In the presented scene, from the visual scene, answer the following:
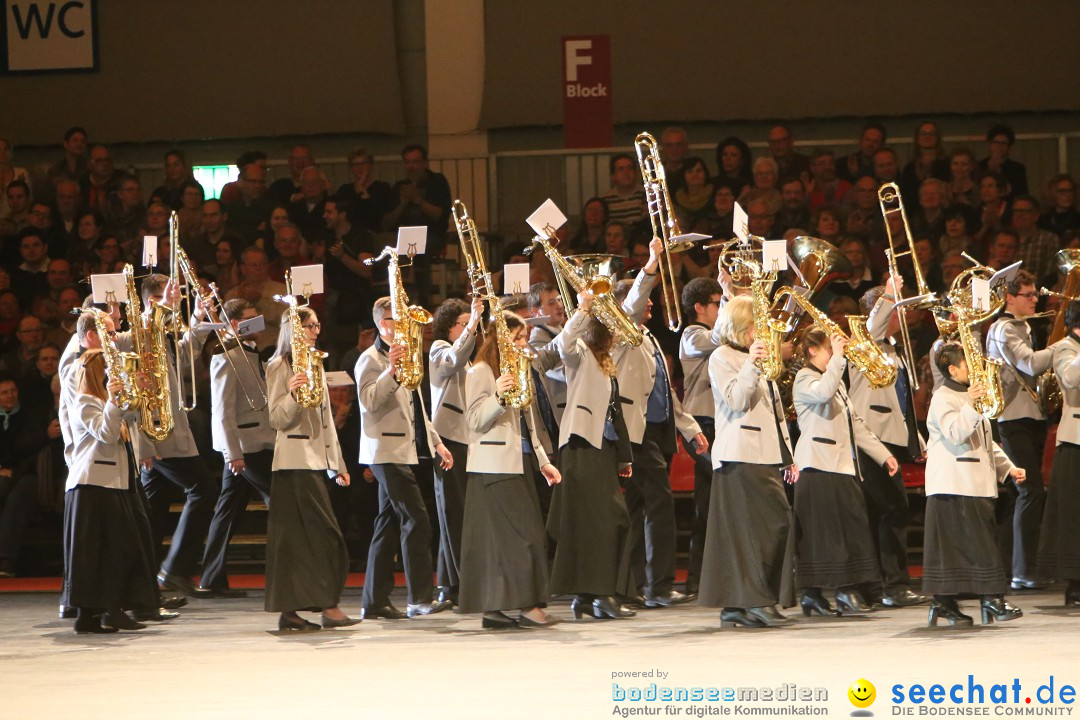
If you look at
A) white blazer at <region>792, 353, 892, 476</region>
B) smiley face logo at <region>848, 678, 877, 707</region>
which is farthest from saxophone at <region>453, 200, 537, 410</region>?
smiley face logo at <region>848, 678, 877, 707</region>

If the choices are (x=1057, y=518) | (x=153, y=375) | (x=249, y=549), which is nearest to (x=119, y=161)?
(x=249, y=549)

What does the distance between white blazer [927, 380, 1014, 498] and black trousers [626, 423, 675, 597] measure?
1815mm

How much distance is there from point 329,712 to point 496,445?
235 cm

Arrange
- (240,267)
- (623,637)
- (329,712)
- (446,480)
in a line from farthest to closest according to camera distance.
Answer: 1. (240,267)
2. (446,480)
3. (623,637)
4. (329,712)

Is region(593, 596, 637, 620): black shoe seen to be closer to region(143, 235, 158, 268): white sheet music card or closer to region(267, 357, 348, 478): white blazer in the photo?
region(267, 357, 348, 478): white blazer

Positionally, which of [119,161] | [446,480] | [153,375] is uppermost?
[119,161]

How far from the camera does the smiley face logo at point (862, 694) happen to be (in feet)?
20.0

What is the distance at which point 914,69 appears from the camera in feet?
49.0

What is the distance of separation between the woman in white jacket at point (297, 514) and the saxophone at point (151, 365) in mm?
853

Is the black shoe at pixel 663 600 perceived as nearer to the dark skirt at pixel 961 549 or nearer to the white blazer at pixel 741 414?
the white blazer at pixel 741 414

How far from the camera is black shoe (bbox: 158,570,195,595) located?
1012cm

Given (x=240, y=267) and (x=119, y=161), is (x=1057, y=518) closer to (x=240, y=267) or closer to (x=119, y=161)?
(x=240, y=267)

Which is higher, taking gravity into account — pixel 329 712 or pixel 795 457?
pixel 795 457

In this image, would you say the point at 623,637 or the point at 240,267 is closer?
the point at 623,637
